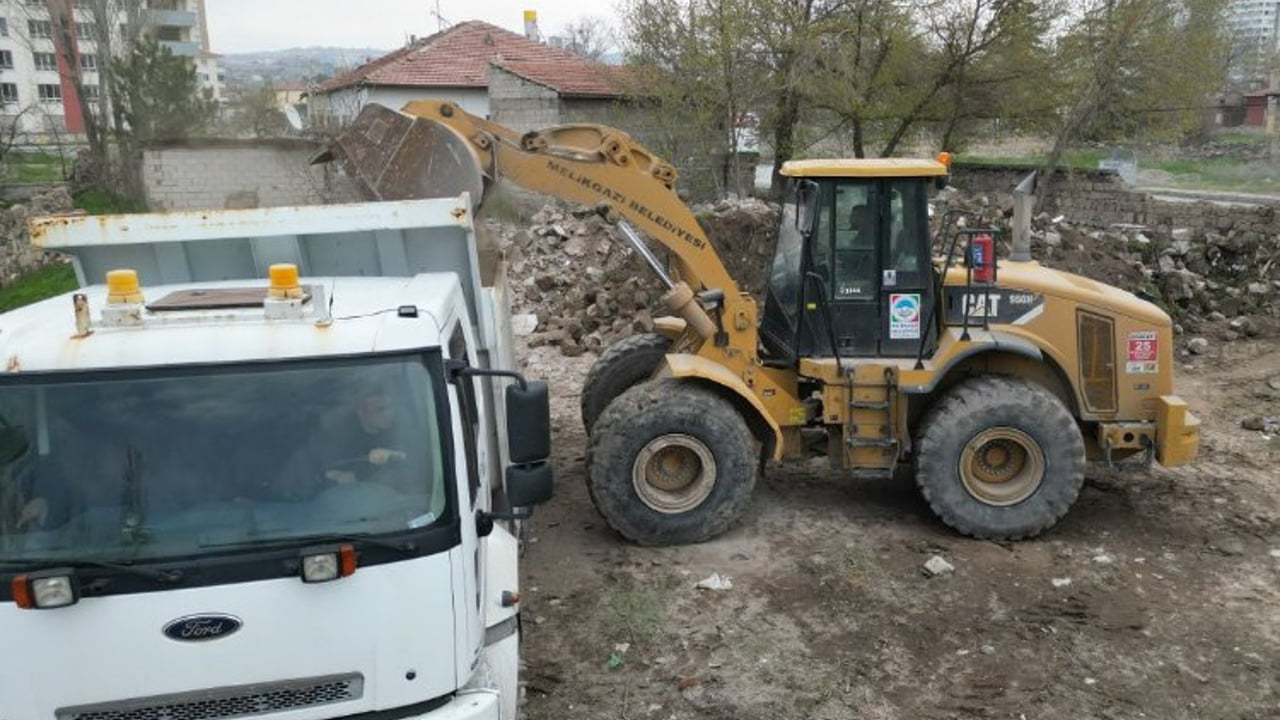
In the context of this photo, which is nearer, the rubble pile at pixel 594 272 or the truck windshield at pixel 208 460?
the truck windshield at pixel 208 460

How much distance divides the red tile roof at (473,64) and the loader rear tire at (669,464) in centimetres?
1806

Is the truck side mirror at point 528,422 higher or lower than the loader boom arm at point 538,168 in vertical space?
lower

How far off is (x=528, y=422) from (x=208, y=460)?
107 cm

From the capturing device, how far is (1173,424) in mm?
6781

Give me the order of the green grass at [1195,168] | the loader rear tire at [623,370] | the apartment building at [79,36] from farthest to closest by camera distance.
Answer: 1. the apartment building at [79,36]
2. the green grass at [1195,168]
3. the loader rear tire at [623,370]

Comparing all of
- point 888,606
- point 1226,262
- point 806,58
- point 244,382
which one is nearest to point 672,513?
point 888,606

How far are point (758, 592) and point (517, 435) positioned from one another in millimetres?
2899

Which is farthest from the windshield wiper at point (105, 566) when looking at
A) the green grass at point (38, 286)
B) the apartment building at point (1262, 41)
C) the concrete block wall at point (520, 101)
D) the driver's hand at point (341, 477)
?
the apartment building at point (1262, 41)

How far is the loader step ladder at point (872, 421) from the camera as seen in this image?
22.6 ft

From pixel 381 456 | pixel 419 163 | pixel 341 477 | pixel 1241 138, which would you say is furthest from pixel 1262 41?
pixel 341 477

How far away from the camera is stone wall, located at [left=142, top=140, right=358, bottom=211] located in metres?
19.5

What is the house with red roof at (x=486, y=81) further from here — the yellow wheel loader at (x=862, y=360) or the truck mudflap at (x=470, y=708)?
the truck mudflap at (x=470, y=708)

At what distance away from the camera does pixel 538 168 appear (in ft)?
22.6

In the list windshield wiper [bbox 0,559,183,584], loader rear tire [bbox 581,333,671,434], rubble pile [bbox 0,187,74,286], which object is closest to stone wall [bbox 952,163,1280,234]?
loader rear tire [bbox 581,333,671,434]
